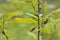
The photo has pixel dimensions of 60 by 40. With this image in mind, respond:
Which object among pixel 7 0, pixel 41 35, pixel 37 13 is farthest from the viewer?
pixel 7 0

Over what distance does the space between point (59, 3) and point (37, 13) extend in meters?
0.31

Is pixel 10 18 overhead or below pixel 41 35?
overhead

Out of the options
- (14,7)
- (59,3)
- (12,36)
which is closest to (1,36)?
(12,36)

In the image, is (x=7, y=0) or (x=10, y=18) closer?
(x=10, y=18)

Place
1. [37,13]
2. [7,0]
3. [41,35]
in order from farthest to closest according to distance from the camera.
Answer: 1. [7,0]
2. [41,35]
3. [37,13]

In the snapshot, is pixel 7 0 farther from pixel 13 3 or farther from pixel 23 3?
pixel 23 3

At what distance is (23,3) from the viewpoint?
3.23 feet

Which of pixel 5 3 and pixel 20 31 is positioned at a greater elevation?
A: pixel 5 3

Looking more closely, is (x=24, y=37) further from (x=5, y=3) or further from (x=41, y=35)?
(x=5, y=3)

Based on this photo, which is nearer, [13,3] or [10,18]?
[10,18]

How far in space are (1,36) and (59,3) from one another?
509 mm

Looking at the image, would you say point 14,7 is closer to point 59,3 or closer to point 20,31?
point 20,31

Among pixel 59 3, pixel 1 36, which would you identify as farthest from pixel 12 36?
pixel 59 3

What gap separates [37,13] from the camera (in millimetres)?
923
